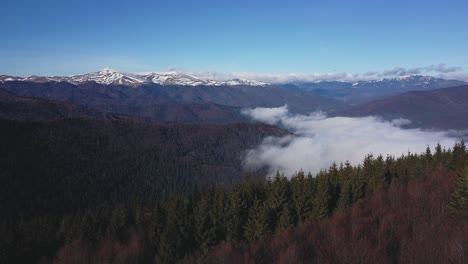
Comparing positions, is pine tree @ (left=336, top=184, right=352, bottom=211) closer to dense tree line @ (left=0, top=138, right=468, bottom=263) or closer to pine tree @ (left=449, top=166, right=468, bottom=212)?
dense tree line @ (left=0, top=138, right=468, bottom=263)

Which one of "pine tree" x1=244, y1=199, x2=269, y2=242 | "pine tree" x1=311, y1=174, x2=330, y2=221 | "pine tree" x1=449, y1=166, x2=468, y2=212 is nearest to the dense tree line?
"pine tree" x1=244, y1=199, x2=269, y2=242

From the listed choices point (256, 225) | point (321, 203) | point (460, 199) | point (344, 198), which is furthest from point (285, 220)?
point (460, 199)

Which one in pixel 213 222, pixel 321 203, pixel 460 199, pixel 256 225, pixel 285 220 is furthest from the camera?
pixel 321 203

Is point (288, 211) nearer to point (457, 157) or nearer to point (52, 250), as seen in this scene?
point (52, 250)

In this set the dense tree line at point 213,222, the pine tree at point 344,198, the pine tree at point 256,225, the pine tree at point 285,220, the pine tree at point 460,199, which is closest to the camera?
the pine tree at point 460,199

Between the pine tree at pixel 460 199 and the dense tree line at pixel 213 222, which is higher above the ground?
the pine tree at pixel 460 199

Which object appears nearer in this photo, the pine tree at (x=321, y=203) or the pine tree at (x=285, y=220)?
the pine tree at (x=285, y=220)

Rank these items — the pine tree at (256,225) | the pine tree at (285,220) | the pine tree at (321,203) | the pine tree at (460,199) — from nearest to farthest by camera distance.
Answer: the pine tree at (460,199)
the pine tree at (256,225)
the pine tree at (285,220)
the pine tree at (321,203)

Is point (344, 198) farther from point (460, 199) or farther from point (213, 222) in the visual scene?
point (460, 199)

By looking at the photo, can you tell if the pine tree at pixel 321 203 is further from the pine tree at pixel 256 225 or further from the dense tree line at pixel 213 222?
the pine tree at pixel 256 225

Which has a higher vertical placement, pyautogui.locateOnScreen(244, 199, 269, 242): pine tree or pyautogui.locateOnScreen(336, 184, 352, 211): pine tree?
pyautogui.locateOnScreen(336, 184, 352, 211): pine tree

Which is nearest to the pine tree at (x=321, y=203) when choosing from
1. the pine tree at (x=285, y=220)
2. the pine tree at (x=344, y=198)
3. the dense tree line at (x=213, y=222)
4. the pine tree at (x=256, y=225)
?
the dense tree line at (x=213, y=222)
